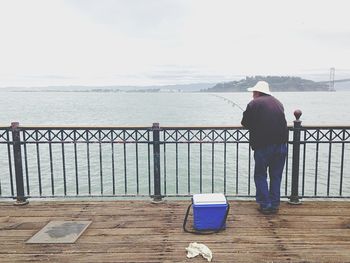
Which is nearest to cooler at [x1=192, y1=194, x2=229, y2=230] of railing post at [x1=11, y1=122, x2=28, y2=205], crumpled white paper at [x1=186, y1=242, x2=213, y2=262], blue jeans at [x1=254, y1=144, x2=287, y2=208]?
crumpled white paper at [x1=186, y1=242, x2=213, y2=262]

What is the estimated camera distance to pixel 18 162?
619 centimetres

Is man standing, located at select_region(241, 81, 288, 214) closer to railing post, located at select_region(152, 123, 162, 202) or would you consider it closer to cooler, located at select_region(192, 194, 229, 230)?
cooler, located at select_region(192, 194, 229, 230)

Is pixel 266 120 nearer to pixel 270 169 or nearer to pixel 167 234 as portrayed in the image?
pixel 270 169

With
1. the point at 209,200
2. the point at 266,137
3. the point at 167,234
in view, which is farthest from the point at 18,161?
the point at 266,137

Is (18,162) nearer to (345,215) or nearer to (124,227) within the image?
(124,227)

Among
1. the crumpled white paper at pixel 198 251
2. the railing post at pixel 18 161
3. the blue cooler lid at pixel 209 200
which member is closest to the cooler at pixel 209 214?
the blue cooler lid at pixel 209 200

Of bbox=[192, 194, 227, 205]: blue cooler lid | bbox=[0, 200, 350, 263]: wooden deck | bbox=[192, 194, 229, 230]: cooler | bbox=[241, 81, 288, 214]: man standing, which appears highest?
bbox=[241, 81, 288, 214]: man standing

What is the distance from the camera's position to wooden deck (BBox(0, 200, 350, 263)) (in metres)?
4.20

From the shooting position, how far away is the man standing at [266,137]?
5.33 m

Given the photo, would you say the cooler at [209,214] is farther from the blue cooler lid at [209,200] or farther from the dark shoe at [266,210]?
the dark shoe at [266,210]

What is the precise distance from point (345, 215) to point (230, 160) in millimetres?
19277

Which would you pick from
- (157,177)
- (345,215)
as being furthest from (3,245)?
(345,215)

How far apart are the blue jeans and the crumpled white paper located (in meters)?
1.68

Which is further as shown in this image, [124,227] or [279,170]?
[279,170]
